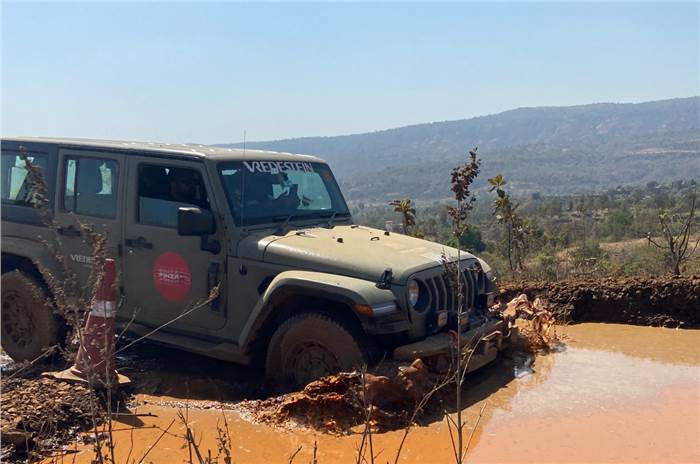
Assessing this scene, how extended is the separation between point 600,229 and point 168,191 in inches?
971

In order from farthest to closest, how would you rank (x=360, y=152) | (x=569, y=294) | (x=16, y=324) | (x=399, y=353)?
(x=360, y=152), (x=569, y=294), (x=16, y=324), (x=399, y=353)

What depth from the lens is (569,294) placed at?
23.2 ft

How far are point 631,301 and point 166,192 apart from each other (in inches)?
182

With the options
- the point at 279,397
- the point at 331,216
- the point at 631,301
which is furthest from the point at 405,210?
the point at 279,397

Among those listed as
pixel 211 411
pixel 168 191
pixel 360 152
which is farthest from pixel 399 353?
pixel 360 152

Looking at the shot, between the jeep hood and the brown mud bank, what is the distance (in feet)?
7.13

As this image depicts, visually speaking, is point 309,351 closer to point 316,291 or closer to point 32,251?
point 316,291

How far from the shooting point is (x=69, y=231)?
578cm

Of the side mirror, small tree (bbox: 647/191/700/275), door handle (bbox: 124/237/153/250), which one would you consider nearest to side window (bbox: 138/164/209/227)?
door handle (bbox: 124/237/153/250)

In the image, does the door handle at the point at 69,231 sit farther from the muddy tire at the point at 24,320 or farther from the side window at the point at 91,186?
the muddy tire at the point at 24,320

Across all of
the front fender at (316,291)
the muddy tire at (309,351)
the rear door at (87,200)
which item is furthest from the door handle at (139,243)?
the muddy tire at (309,351)

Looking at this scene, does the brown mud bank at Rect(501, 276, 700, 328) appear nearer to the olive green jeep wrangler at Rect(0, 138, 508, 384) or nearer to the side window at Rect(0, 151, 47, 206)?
the olive green jeep wrangler at Rect(0, 138, 508, 384)

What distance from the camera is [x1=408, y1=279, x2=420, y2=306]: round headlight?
15.2 feet

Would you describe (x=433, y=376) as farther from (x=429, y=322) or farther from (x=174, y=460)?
(x=174, y=460)
